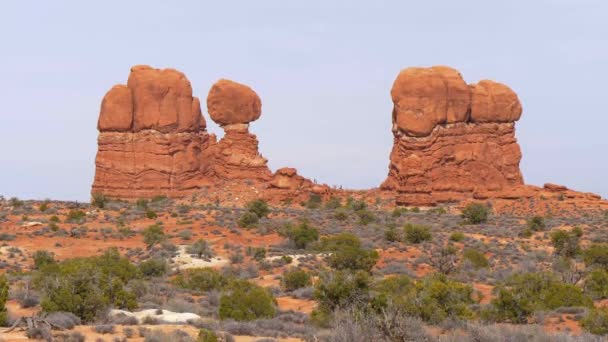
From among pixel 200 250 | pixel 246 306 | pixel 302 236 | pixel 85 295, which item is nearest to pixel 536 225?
pixel 302 236

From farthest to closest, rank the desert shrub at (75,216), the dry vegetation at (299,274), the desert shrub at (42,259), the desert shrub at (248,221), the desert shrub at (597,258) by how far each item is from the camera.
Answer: the desert shrub at (75,216) < the desert shrub at (248,221) < the desert shrub at (597,258) < the desert shrub at (42,259) < the dry vegetation at (299,274)

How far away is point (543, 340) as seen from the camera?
14.0 meters

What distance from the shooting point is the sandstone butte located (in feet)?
214

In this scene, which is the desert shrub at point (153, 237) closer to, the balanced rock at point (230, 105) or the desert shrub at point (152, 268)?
the desert shrub at point (152, 268)

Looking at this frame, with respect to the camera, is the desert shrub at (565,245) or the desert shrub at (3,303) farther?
the desert shrub at (565,245)

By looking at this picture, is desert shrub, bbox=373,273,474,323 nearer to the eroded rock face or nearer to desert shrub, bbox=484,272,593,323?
desert shrub, bbox=484,272,593,323

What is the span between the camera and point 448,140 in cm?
6619

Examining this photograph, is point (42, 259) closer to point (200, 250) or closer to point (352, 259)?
point (200, 250)

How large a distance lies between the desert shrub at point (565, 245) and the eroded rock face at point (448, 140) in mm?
24852

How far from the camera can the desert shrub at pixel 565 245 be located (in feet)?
123

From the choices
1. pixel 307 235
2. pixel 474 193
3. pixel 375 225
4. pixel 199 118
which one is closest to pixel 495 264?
pixel 307 235

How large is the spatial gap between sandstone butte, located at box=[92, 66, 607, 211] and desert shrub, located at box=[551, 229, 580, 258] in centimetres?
2345

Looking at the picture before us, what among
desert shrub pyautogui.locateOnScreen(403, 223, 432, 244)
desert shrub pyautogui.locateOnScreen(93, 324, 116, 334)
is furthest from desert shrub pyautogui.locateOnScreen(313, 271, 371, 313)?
desert shrub pyautogui.locateOnScreen(403, 223, 432, 244)

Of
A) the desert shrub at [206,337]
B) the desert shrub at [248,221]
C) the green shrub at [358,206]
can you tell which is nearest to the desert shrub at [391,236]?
the desert shrub at [248,221]
